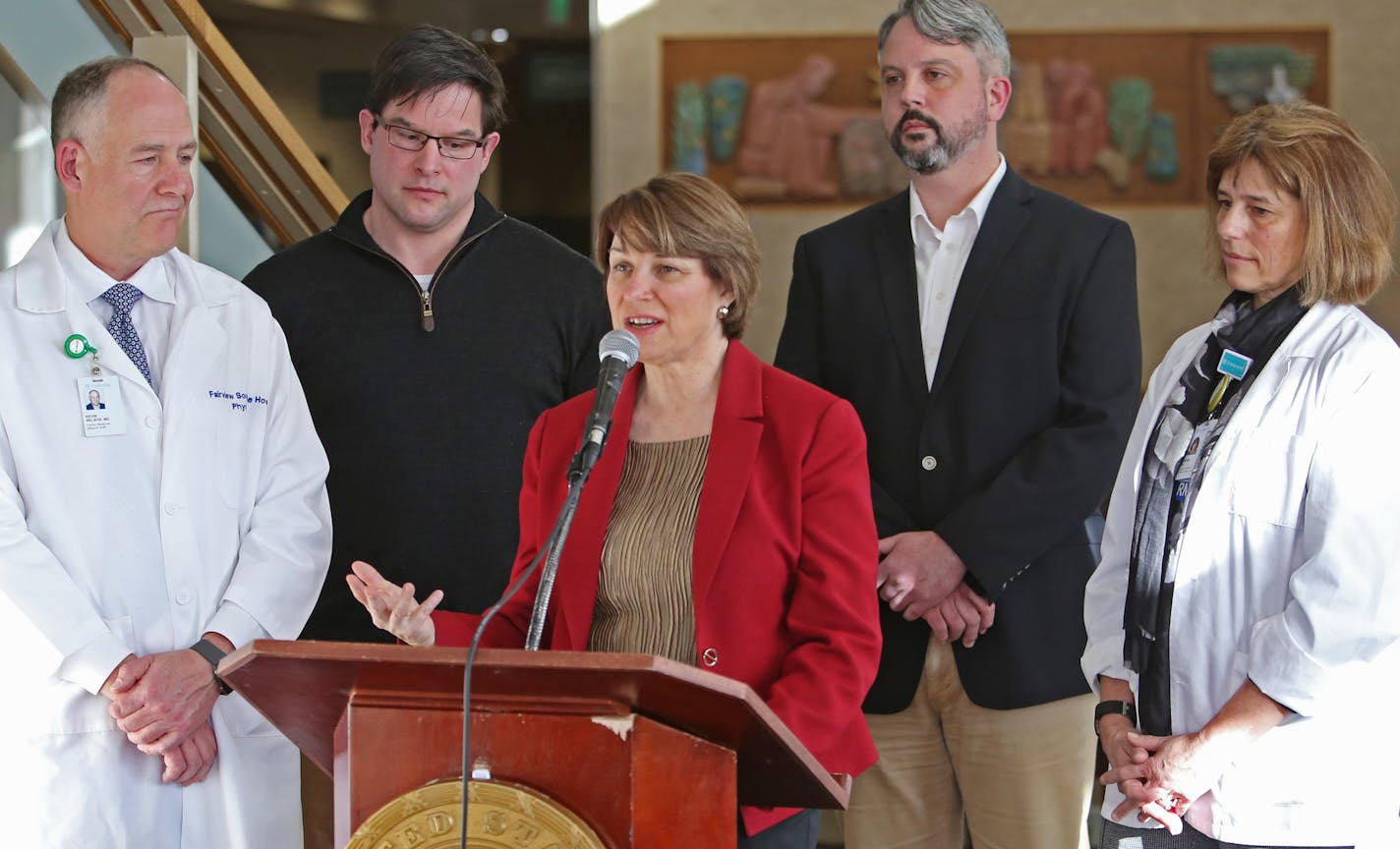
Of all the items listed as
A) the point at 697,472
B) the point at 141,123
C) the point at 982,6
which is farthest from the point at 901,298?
the point at 141,123

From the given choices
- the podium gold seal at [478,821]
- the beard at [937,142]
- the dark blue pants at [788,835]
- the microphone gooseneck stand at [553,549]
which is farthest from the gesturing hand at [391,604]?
the beard at [937,142]

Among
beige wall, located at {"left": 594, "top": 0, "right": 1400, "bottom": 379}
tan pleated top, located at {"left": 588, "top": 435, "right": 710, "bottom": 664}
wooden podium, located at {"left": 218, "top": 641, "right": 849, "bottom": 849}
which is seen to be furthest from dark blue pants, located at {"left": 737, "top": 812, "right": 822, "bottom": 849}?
beige wall, located at {"left": 594, "top": 0, "right": 1400, "bottom": 379}

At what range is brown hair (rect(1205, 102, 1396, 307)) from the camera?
223 cm

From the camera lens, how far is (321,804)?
330 cm

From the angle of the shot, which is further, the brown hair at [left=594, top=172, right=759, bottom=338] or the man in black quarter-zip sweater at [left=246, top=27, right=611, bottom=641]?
the man in black quarter-zip sweater at [left=246, top=27, right=611, bottom=641]

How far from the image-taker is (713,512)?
215cm

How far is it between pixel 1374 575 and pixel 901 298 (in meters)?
1.07

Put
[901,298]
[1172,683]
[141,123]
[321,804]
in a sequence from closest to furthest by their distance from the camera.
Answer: [1172,683] → [141,123] → [901,298] → [321,804]

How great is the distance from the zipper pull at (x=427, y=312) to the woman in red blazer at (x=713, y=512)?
2.60ft

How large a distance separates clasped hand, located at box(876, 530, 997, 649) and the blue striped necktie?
4.29 ft

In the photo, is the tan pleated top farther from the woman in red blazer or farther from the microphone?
the microphone

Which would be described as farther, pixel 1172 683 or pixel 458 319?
pixel 458 319

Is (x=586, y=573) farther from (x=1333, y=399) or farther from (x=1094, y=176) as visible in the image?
(x=1094, y=176)

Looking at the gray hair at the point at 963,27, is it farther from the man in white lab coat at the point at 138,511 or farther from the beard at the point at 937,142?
the man in white lab coat at the point at 138,511
